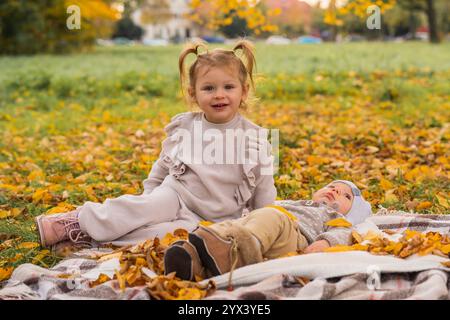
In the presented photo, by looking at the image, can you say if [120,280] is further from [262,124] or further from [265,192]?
[262,124]

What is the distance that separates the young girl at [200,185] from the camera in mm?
3381

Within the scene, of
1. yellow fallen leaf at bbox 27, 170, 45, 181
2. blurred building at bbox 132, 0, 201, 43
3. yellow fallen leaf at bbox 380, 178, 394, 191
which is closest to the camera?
yellow fallen leaf at bbox 380, 178, 394, 191

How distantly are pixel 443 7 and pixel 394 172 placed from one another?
48266mm

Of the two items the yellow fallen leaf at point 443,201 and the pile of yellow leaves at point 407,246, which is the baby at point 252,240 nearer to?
the pile of yellow leaves at point 407,246

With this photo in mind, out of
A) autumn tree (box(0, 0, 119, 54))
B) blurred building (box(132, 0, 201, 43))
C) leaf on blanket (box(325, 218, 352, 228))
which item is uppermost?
blurred building (box(132, 0, 201, 43))

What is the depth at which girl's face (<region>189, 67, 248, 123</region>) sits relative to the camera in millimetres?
3449

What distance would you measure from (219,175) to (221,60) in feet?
2.01

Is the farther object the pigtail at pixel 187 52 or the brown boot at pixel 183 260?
the pigtail at pixel 187 52

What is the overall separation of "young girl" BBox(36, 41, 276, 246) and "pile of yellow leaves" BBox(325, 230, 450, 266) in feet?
2.35

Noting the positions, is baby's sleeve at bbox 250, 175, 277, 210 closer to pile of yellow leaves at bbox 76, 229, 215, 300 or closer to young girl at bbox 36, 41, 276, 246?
young girl at bbox 36, 41, 276, 246

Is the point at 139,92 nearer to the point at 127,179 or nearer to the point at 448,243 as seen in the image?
the point at 127,179

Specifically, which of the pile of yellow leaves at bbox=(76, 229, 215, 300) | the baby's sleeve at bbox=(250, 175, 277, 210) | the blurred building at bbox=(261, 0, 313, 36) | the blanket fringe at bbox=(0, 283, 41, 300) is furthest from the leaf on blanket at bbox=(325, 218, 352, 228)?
the blurred building at bbox=(261, 0, 313, 36)

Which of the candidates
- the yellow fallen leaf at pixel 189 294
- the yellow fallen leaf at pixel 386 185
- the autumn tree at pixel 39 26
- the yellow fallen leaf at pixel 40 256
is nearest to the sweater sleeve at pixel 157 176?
the yellow fallen leaf at pixel 40 256

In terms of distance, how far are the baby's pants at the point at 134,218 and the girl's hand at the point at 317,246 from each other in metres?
0.69
